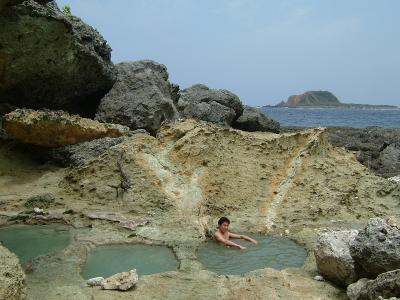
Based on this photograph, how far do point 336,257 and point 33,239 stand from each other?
4.53 m

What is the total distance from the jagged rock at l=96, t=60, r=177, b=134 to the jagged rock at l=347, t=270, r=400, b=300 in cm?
843

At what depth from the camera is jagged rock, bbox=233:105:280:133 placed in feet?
60.6

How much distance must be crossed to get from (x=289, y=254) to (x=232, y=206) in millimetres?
2134

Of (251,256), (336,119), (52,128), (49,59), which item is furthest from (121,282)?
(336,119)

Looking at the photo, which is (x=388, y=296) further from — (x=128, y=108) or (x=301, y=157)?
(x=128, y=108)

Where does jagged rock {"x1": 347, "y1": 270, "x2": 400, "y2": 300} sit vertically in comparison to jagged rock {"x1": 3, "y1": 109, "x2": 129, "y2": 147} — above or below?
below

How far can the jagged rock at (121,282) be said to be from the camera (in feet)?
17.6

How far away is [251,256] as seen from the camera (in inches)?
287

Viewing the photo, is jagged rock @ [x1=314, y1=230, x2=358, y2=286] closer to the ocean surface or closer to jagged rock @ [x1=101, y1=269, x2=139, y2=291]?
jagged rock @ [x1=101, y1=269, x2=139, y2=291]

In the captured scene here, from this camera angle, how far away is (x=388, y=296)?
4.64 m

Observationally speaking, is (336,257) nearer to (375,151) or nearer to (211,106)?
(211,106)

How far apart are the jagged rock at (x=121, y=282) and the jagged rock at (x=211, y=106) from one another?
37.1 ft

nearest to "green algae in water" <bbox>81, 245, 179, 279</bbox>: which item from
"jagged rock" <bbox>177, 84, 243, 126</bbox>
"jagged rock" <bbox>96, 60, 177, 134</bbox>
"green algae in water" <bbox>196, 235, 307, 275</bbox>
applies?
"green algae in water" <bbox>196, 235, 307, 275</bbox>

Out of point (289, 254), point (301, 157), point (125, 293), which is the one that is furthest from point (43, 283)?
point (301, 157)
